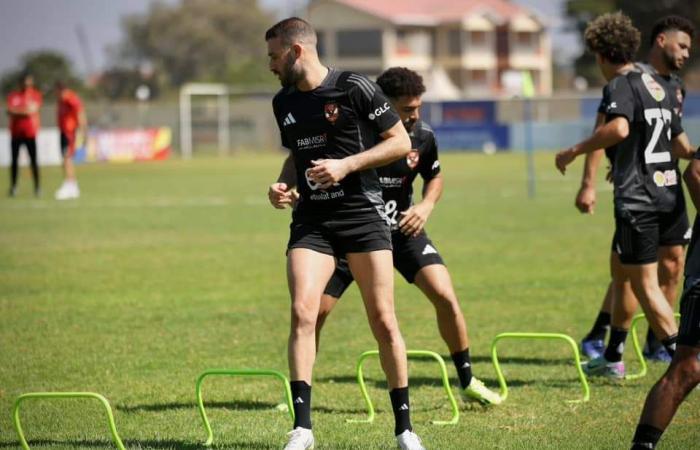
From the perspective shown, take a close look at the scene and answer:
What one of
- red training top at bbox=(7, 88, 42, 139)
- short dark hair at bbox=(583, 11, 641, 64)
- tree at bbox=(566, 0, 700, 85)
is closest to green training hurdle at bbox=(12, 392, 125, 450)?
short dark hair at bbox=(583, 11, 641, 64)

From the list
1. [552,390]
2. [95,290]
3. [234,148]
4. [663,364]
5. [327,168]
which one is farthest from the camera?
[234,148]

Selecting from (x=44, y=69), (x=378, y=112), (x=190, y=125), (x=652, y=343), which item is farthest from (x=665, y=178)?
(x=44, y=69)

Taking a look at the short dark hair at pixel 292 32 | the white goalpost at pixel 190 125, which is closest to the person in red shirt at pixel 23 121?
the short dark hair at pixel 292 32

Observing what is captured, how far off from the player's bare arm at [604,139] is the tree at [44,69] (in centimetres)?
8645

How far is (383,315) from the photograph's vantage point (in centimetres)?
648

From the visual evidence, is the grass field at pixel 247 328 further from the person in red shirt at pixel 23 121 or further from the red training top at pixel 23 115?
the red training top at pixel 23 115

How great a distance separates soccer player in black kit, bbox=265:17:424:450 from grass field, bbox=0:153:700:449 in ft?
1.87

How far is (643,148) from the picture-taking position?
26.8 feet

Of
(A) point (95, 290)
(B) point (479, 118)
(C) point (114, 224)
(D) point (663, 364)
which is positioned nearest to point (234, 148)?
(B) point (479, 118)

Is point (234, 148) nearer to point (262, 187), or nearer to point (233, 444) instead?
point (262, 187)

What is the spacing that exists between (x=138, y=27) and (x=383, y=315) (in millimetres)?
126046

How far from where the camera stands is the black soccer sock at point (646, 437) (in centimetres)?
531

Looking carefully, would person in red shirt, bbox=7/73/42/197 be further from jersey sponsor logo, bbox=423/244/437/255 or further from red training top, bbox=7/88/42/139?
jersey sponsor logo, bbox=423/244/437/255

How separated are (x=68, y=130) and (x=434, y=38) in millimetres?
83809
